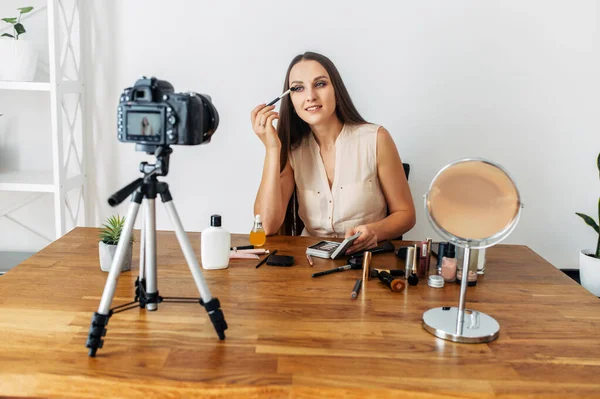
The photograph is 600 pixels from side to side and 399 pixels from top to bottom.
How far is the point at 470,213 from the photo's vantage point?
48.5 inches

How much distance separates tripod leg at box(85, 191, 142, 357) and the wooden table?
0.11ft

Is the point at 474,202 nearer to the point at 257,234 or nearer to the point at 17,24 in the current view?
the point at 257,234

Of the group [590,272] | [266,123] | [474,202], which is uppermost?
[266,123]

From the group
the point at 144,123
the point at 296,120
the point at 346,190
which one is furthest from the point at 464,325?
the point at 296,120

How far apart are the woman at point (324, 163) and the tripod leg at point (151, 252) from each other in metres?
0.94

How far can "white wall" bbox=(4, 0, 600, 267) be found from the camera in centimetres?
278

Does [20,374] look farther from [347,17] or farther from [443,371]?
[347,17]

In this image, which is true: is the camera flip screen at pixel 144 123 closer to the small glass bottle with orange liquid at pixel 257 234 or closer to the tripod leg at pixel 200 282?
the tripod leg at pixel 200 282

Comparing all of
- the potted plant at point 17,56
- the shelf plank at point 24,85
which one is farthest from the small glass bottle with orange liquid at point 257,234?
the potted plant at point 17,56

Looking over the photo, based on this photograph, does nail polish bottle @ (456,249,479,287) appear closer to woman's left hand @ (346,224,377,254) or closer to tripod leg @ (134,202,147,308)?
woman's left hand @ (346,224,377,254)

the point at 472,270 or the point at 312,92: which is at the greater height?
the point at 312,92

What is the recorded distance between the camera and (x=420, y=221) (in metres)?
3.01

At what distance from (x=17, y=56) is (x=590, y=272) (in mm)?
2940

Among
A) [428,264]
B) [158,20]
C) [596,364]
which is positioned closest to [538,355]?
[596,364]
